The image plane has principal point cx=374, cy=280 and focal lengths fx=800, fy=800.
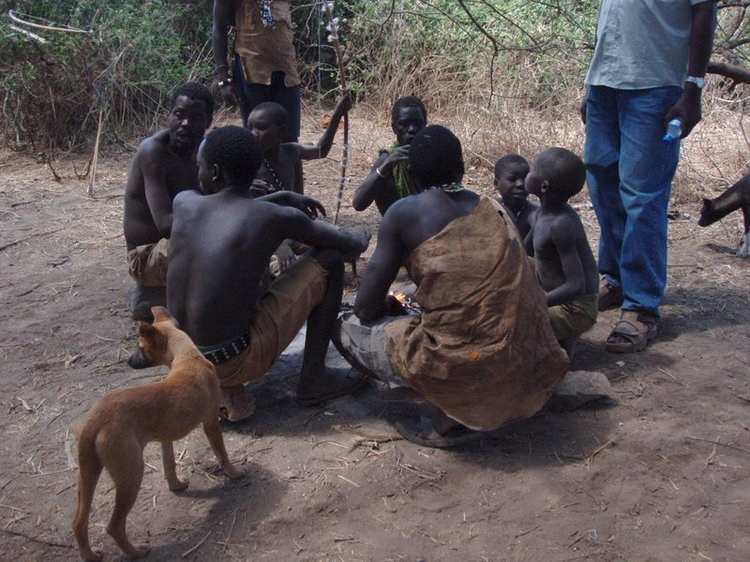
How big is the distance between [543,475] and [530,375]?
0.38 metres

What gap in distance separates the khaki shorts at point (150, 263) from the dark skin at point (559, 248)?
1.83m

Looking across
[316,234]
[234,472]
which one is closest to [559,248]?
[316,234]

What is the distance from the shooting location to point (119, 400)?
8.09 ft

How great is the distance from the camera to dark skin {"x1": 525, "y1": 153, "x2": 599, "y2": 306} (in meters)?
3.45

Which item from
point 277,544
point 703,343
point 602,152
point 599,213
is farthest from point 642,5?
point 277,544

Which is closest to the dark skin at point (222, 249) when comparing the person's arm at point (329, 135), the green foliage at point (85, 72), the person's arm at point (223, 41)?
the person's arm at point (329, 135)

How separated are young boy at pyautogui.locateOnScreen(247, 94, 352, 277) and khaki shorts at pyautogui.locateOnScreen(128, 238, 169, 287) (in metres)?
0.55

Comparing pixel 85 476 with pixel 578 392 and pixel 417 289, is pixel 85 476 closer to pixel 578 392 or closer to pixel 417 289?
pixel 417 289

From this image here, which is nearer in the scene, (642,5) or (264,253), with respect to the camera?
(264,253)

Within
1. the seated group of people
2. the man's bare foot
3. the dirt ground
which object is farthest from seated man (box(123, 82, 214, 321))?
the man's bare foot

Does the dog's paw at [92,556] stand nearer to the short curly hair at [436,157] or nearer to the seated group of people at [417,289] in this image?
the seated group of people at [417,289]

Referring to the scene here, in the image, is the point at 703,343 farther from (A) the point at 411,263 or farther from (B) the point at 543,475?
(A) the point at 411,263

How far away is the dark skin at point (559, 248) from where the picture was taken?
345cm

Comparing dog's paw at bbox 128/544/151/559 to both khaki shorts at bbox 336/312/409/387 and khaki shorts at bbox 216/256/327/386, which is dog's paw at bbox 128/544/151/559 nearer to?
khaki shorts at bbox 216/256/327/386
